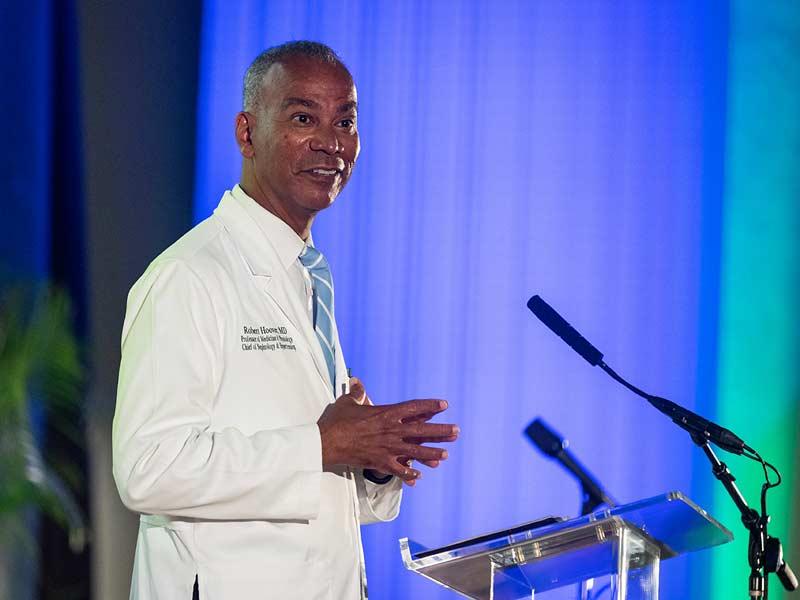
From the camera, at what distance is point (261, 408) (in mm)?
1850

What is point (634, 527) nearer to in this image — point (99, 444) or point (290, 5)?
point (99, 444)

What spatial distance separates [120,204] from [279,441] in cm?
211

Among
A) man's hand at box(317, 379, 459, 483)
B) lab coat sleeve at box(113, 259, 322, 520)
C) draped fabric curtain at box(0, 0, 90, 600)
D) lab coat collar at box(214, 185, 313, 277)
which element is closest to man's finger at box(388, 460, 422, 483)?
man's hand at box(317, 379, 459, 483)

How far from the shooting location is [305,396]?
1922 mm

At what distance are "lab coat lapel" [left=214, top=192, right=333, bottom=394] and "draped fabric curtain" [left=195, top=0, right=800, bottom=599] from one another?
182cm

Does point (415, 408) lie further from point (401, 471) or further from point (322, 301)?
point (322, 301)

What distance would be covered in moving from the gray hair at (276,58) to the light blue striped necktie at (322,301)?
1.13 feet

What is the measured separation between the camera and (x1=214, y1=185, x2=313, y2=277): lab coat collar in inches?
80.0

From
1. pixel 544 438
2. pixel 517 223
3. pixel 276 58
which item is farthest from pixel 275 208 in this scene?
pixel 517 223

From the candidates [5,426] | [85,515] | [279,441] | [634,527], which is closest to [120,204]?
[85,515]

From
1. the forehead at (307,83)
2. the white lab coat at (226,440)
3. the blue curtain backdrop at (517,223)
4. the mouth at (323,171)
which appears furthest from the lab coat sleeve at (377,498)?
the blue curtain backdrop at (517,223)

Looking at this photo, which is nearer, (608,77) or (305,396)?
(305,396)

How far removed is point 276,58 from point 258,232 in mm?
370

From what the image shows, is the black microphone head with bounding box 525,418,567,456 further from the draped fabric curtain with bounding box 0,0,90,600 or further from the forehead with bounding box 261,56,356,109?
the draped fabric curtain with bounding box 0,0,90,600
